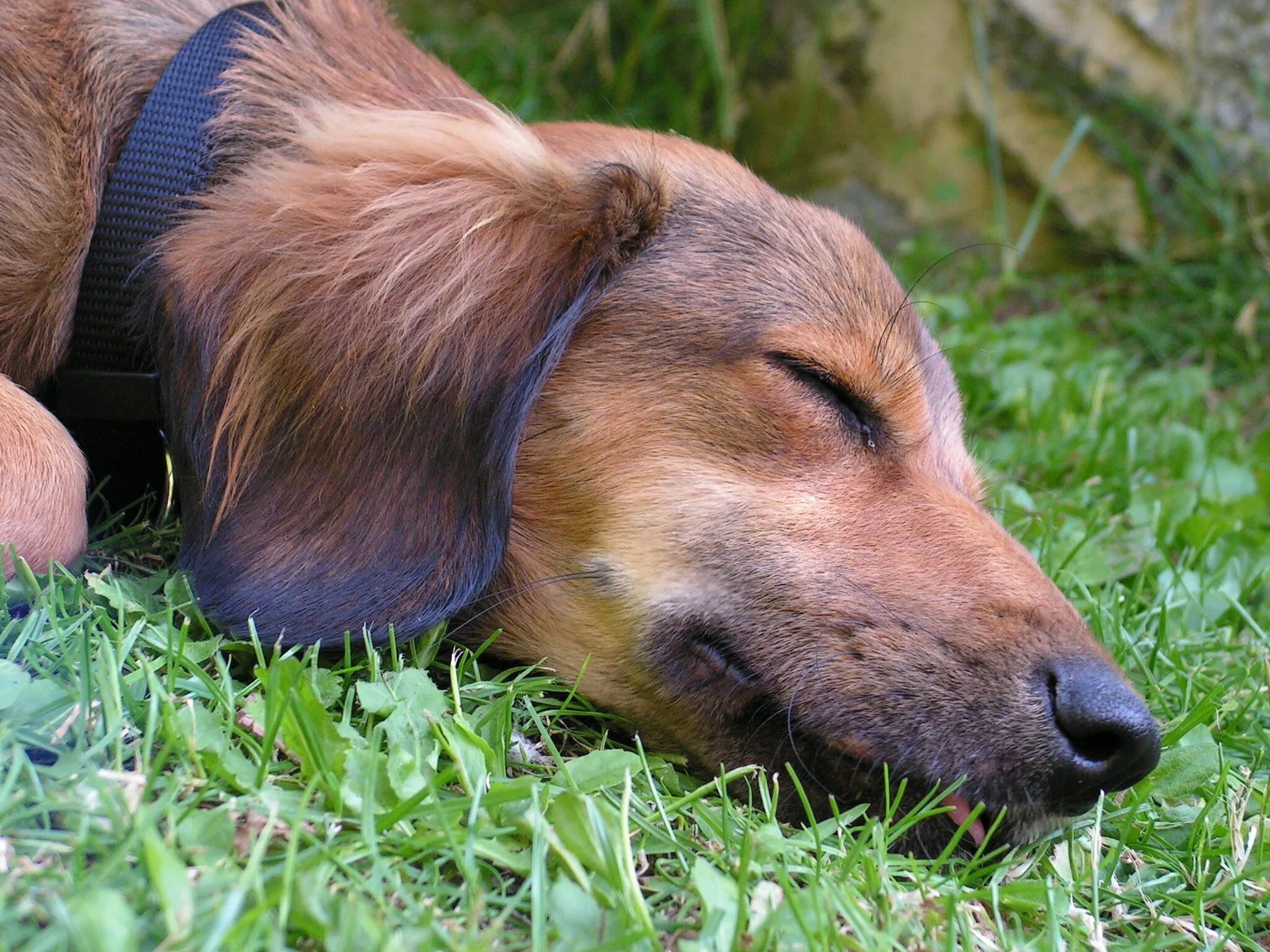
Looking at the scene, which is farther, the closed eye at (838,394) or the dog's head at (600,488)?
the closed eye at (838,394)

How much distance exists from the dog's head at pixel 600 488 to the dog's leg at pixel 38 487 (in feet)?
0.73

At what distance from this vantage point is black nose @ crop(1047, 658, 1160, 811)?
2.04 metres


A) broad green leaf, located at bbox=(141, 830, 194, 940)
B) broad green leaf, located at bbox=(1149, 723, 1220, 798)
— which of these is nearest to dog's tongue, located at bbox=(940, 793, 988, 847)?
broad green leaf, located at bbox=(1149, 723, 1220, 798)

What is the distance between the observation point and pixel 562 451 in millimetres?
2350

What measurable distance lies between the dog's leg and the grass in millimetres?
65

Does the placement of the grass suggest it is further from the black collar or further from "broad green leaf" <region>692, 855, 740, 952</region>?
the black collar

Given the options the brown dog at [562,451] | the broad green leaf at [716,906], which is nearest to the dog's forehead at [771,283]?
the brown dog at [562,451]

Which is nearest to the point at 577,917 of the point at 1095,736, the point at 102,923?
the point at 102,923

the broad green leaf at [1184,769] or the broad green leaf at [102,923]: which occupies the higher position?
the broad green leaf at [1184,769]

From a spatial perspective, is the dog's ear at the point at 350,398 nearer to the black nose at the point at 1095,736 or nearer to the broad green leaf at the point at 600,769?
the broad green leaf at the point at 600,769

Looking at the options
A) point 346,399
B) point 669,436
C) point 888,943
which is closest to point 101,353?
point 346,399

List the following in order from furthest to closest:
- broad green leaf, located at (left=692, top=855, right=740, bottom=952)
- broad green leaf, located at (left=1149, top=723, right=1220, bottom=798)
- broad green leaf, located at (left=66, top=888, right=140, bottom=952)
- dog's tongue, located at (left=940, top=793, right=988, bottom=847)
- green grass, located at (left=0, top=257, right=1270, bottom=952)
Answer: broad green leaf, located at (left=1149, top=723, right=1220, bottom=798) → dog's tongue, located at (left=940, top=793, right=988, bottom=847) → broad green leaf, located at (left=692, top=855, right=740, bottom=952) → green grass, located at (left=0, top=257, right=1270, bottom=952) → broad green leaf, located at (left=66, top=888, right=140, bottom=952)

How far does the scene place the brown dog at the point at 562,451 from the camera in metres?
2.15

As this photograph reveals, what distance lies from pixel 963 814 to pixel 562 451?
0.98 meters
